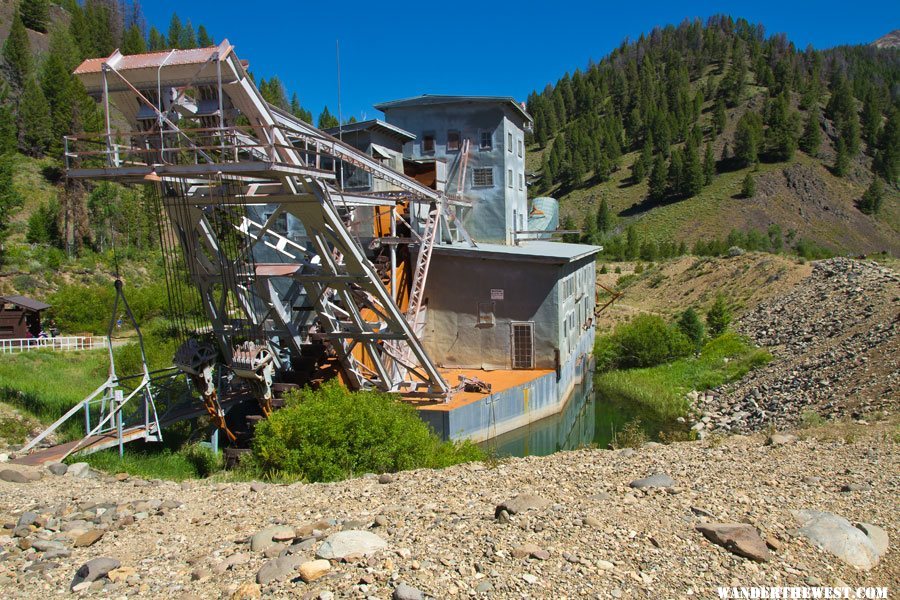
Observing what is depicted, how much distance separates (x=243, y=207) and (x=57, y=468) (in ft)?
19.0

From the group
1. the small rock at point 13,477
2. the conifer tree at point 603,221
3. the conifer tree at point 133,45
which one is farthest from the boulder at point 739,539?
the conifer tree at point 133,45

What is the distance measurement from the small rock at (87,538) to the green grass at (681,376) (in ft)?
62.0

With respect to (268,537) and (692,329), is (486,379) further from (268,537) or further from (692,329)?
(268,537)

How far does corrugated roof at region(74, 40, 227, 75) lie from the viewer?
1177 centimetres

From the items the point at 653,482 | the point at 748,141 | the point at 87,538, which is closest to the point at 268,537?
the point at 87,538

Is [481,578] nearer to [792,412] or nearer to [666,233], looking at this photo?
[792,412]

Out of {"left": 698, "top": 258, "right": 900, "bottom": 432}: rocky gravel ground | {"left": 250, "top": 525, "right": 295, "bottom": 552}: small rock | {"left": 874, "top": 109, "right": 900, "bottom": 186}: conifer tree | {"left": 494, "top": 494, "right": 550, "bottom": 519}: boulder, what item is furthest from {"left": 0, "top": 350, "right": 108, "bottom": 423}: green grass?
{"left": 874, "top": 109, "right": 900, "bottom": 186}: conifer tree

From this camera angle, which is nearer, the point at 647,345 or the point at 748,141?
the point at 647,345

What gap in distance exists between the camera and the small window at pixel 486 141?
95.9 ft

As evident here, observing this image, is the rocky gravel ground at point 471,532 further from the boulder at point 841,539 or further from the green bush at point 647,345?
the green bush at point 647,345

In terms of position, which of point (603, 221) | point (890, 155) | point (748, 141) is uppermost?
point (748, 141)

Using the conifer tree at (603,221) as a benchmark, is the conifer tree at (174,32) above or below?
above

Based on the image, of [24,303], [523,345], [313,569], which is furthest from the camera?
[24,303]

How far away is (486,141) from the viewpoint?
29.3 metres
